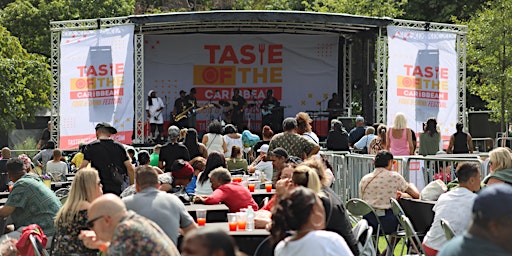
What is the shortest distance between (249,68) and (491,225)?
23.5 metres

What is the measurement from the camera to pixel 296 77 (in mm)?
27109

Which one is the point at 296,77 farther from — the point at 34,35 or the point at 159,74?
the point at 34,35

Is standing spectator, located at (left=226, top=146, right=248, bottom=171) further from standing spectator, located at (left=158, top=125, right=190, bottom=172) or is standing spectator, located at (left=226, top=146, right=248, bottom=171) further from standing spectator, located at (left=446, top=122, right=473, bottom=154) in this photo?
standing spectator, located at (left=446, top=122, right=473, bottom=154)

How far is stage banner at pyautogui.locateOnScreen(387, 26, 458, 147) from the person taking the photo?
21766 millimetres

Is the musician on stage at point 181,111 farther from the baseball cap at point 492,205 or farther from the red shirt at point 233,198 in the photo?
the baseball cap at point 492,205

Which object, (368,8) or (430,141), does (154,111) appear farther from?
(368,8)

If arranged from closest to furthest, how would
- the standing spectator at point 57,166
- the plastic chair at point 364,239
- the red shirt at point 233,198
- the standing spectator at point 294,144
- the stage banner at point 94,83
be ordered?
the plastic chair at point 364,239
the red shirt at point 233,198
the standing spectator at point 294,144
the standing spectator at point 57,166
the stage banner at point 94,83

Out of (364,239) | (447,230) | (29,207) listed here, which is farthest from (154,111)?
(447,230)

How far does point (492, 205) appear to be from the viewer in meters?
3.62

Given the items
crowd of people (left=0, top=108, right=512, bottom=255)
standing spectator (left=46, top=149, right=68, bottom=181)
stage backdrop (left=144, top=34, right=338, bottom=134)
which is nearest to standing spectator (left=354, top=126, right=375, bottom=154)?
crowd of people (left=0, top=108, right=512, bottom=255)

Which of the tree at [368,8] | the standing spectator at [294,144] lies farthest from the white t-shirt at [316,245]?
the tree at [368,8]

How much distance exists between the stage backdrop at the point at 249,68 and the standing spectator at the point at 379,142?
1076cm

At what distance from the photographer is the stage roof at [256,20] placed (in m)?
22.6

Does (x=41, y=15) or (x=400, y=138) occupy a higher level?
(x=41, y=15)
